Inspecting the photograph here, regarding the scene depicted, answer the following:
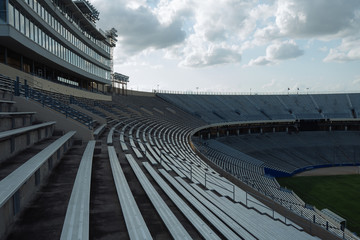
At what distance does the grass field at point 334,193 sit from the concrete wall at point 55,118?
19.3m

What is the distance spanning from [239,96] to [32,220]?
57795 mm

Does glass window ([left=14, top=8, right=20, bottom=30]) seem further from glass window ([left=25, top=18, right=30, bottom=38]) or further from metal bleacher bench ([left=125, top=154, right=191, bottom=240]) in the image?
metal bleacher bench ([left=125, top=154, right=191, bottom=240])

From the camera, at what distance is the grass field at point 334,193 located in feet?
69.5

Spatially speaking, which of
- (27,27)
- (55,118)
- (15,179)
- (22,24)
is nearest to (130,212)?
(15,179)

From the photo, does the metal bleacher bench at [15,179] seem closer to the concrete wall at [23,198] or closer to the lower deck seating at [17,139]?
the concrete wall at [23,198]

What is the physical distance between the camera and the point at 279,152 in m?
42.6

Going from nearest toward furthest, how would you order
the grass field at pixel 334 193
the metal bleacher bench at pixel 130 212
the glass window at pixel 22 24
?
1. the metal bleacher bench at pixel 130 212
2. the glass window at pixel 22 24
3. the grass field at pixel 334 193

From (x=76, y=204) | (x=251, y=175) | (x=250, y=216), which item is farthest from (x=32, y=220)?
(x=251, y=175)

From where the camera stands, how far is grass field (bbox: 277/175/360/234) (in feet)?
69.5

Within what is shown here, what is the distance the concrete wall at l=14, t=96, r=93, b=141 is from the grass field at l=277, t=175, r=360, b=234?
63.3 feet

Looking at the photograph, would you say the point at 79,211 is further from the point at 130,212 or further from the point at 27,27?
the point at 27,27

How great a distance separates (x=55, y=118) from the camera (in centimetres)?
1097

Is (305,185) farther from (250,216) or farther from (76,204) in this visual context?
(76,204)

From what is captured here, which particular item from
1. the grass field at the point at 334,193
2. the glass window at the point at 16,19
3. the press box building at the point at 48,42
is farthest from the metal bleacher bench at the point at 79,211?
the grass field at the point at 334,193
